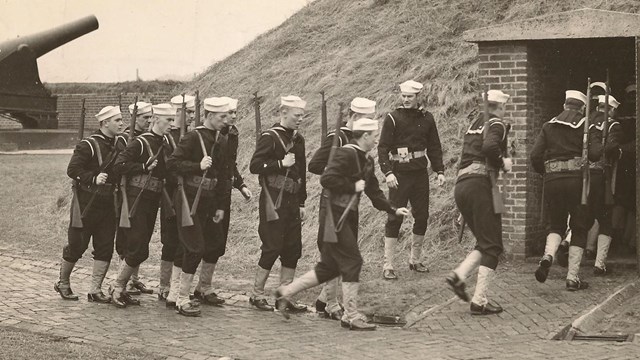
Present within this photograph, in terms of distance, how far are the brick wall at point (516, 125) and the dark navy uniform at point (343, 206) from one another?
3.28 m

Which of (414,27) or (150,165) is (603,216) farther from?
(414,27)

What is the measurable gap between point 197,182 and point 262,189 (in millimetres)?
628

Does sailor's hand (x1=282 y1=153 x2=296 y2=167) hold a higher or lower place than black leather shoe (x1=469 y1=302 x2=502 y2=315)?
higher

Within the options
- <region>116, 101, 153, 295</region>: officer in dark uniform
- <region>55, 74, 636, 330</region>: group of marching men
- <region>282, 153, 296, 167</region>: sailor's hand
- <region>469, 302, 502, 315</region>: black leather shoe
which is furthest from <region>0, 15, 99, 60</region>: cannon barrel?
<region>469, 302, 502, 315</region>: black leather shoe

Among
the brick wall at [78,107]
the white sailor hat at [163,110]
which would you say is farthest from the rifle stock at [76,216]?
the brick wall at [78,107]

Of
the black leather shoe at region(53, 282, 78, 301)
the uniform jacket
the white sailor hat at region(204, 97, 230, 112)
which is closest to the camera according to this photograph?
the white sailor hat at region(204, 97, 230, 112)

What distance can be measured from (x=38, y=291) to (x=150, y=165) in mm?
2066

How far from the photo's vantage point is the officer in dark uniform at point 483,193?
998cm

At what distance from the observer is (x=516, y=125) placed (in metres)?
12.7

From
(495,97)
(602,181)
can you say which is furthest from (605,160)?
(495,97)

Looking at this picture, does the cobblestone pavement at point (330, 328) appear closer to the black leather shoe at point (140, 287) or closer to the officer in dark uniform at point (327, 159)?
the officer in dark uniform at point (327, 159)

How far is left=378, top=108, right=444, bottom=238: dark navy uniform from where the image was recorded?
11.9 metres

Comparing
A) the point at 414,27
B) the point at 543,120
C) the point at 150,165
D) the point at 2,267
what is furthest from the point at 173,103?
the point at 414,27

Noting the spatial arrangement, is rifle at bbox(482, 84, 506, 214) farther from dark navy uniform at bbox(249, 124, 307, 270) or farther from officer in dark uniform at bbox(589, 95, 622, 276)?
dark navy uniform at bbox(249, 124, 307, 270)
